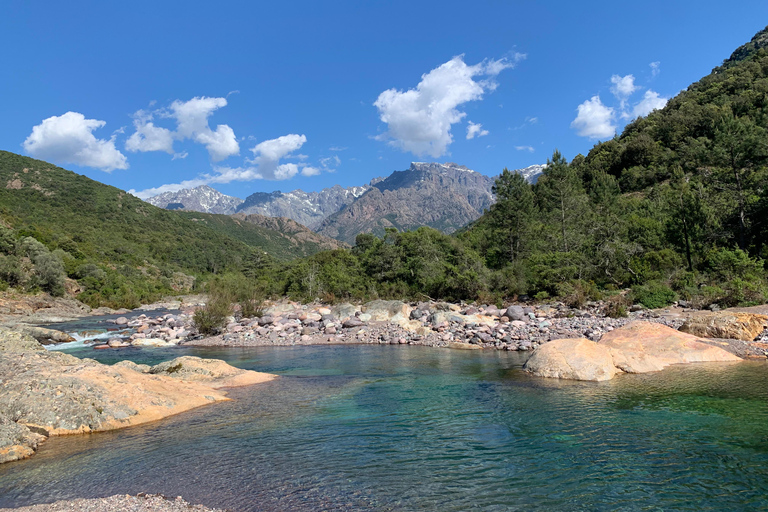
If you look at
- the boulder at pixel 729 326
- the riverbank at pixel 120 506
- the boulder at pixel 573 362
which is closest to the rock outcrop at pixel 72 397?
the riverbank at pixel 120 506

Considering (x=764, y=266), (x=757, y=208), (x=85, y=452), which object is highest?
(x=757, y=208)

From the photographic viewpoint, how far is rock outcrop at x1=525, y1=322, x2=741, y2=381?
13.5 m

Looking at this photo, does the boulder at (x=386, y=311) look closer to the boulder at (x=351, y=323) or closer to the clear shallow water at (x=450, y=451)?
the boulder at (x=351, y=323)

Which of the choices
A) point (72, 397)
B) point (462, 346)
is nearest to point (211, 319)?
point (462, 346)

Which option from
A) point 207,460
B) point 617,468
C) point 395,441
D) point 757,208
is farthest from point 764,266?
point 207,460

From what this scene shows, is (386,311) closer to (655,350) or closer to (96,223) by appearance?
(655,350)

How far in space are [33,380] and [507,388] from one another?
41.9 ft

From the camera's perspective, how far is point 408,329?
2719cm

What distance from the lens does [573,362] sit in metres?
13.7

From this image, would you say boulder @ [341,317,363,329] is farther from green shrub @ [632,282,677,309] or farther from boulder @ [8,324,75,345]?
boulder @ [8,324,75,345]

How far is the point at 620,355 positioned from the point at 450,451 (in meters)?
9.76

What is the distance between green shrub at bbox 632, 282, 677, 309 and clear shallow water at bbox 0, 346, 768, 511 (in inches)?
547

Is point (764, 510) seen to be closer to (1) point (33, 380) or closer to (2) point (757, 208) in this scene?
(1) point (33, 380)

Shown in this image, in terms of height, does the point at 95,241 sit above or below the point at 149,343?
above
